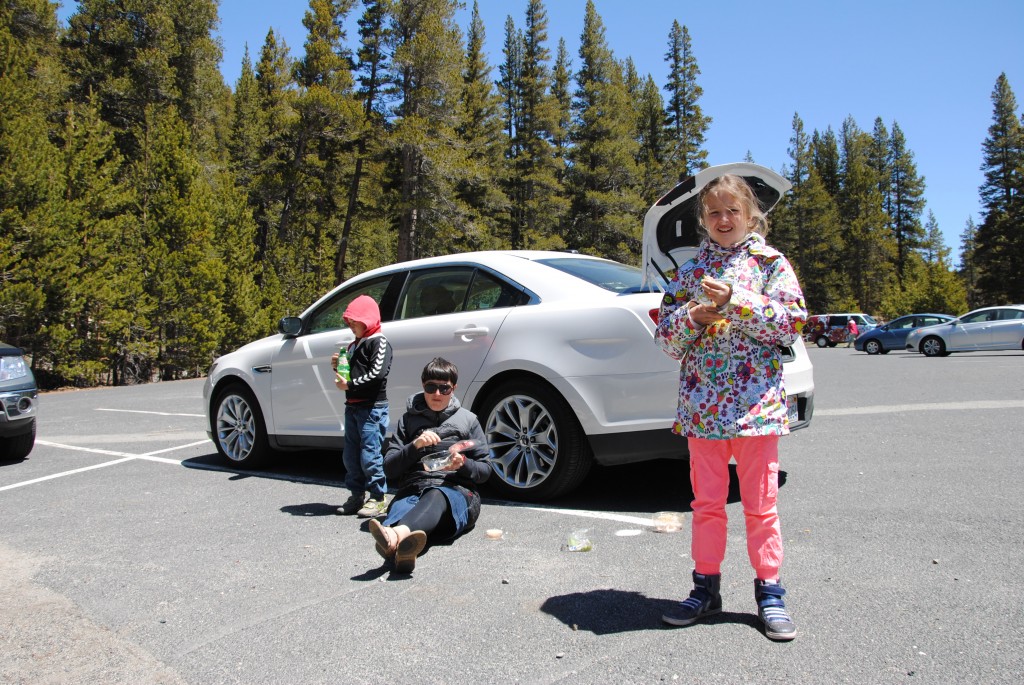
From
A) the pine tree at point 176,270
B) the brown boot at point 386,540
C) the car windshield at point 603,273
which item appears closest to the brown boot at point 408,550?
the brown boot at point 386,540

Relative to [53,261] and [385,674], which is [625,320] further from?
[53,261]

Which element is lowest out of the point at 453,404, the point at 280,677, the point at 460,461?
the point at 280,677

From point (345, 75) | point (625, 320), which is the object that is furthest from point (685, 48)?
point (625, 320)

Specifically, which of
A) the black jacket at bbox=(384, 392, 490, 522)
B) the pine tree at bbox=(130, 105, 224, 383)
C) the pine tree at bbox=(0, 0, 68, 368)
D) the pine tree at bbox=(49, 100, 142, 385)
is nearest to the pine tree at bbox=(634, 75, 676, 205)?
the pine tree at bbox=(130, 105, 224, 383)

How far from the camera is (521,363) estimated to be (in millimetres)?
5000

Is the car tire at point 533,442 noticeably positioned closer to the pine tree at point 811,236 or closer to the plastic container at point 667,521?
the plastic container at point 667,521

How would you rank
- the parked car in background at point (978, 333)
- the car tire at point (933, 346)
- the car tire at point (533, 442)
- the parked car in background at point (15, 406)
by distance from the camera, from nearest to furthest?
the car tire at point (533, 442) < the parked car in background at point (15, 406) < the parked car in background at point (978, 333) < the car tire at point (933, 346)

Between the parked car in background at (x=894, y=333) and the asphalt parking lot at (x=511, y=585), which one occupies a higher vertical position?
the parked car in background at (x=894, y=333)

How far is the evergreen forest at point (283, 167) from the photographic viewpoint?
19.8 metres

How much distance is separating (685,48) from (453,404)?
6769 cm

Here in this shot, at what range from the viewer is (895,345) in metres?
30.9

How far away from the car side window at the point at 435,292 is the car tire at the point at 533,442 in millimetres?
862

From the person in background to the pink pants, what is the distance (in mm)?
1386

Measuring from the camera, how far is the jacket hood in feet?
16.7
